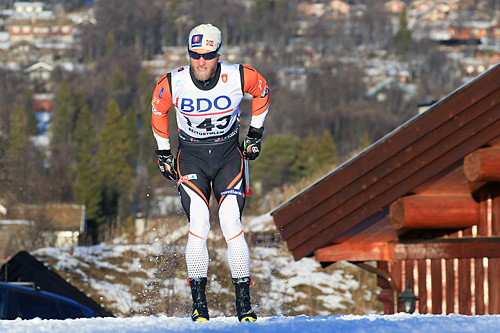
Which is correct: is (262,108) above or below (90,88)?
below

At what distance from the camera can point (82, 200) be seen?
11012 cm

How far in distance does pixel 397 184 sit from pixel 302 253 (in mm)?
2004

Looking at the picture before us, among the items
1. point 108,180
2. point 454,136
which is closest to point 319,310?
point 454,136

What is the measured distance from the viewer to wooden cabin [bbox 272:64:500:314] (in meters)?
13.8

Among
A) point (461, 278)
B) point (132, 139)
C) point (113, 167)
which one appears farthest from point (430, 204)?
point (132, 139)

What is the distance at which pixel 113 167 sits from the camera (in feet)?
400

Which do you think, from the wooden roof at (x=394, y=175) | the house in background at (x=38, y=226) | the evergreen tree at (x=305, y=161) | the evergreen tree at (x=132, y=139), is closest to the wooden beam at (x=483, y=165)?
the wooden roof at (x=394, y=175)

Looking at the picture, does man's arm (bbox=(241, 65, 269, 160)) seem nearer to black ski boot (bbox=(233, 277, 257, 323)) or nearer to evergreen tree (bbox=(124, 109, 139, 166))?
black ski boot (bbox=(233, 277, 257, 323))

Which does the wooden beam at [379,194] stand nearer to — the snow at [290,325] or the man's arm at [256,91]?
the man's arm at [256,91]

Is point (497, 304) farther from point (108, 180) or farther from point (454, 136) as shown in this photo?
point (108, 180)

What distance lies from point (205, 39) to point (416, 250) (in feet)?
25.0

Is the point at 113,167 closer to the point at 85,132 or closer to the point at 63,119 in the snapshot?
the point at 85,132

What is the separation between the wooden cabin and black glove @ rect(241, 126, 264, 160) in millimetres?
5390

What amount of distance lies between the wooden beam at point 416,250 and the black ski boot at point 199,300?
684cm
